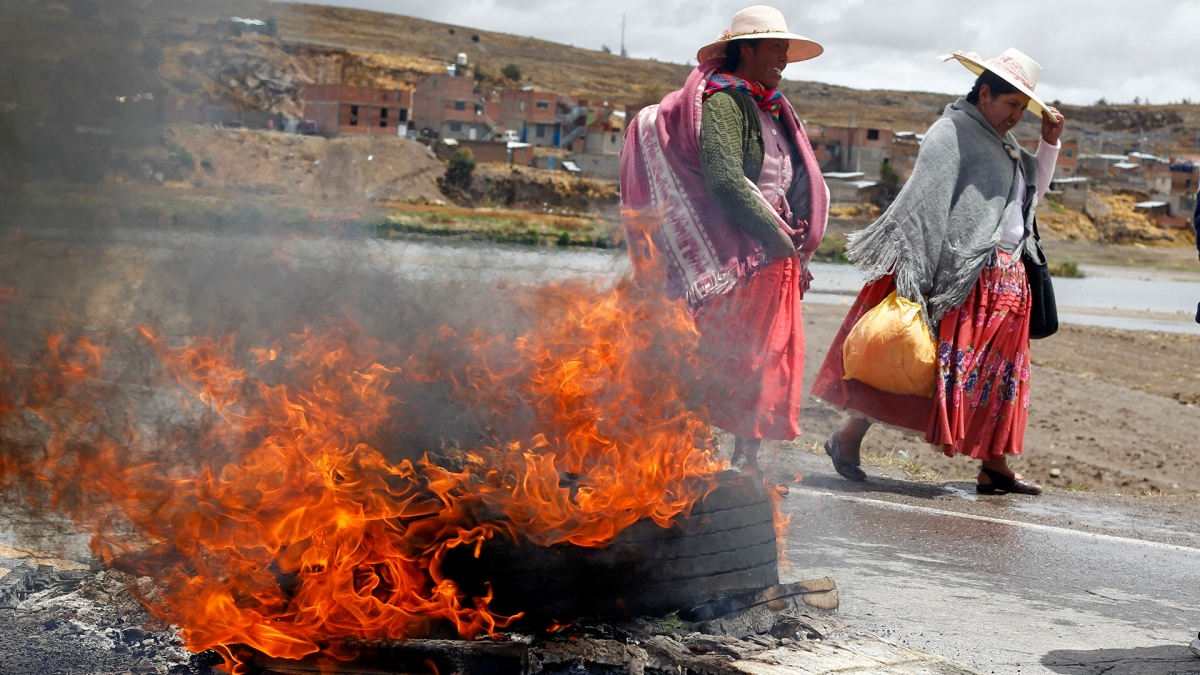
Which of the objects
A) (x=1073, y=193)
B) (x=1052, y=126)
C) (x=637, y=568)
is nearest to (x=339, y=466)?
(x=637, y=568)

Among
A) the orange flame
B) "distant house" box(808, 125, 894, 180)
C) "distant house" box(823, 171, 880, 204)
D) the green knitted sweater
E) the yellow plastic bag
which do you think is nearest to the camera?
the orange flame

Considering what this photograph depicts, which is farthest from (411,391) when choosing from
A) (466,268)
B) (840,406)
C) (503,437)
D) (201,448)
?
(840,406)

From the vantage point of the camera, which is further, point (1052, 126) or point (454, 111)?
point (454, 111)

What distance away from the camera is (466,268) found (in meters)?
4.72

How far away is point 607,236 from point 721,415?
989mm

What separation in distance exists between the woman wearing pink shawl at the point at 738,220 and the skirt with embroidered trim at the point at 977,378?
1.34 metres

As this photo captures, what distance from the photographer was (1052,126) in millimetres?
6715

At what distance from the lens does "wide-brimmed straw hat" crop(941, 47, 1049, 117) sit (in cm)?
641

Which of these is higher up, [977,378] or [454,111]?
[454,111]

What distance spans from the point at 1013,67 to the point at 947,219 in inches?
36.6

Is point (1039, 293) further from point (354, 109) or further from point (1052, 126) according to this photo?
point (354, 109)

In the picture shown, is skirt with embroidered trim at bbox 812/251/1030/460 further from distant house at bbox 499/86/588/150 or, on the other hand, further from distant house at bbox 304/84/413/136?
distant house at bbox 499/86/588/150

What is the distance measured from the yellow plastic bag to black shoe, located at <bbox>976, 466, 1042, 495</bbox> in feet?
2.65

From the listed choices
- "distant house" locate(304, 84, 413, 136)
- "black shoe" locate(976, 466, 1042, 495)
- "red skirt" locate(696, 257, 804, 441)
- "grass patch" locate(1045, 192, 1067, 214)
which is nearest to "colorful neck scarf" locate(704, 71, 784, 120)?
"red skirt" locate(696, 257, 804, 441)
